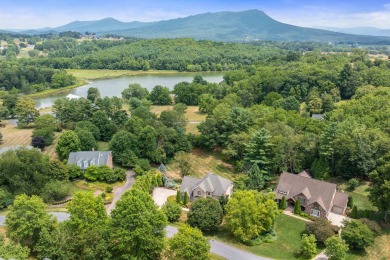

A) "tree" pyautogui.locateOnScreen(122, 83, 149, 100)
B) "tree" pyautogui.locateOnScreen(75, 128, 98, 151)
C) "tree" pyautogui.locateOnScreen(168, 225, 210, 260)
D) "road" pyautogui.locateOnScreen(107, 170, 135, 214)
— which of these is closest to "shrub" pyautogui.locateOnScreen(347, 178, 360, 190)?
"tree" pyautogui.locateOnScreen(168, 225, 210, 260)

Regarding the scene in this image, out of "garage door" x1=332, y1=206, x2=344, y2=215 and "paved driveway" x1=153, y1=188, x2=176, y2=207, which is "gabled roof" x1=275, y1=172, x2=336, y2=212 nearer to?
"garage door" x1=332, y1=206, x2=344, y2=215

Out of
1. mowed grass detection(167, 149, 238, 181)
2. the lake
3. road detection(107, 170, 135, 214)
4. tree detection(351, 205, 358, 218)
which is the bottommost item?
the lake

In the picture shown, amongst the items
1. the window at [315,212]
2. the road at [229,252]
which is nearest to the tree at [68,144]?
the road at [229,252]

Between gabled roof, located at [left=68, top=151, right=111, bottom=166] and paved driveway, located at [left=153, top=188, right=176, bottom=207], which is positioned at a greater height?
gabled roof, located at [left=68, top=151, right=111, bottom=166]

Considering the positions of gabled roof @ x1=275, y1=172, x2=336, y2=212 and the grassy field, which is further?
the grassy field

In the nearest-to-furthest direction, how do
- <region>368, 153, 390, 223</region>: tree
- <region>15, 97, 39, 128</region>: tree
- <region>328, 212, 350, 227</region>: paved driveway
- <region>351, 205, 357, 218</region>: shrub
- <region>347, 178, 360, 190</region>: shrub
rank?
<region>368, 153, 390, 223</region>: tree
<region>328, 212, 350, 227</region>: paved driveway
<region>351, 205, 357, 218</region>: shrub
<region>347, 178, 360, 190</region>: shrub
<region>15, 97, 39, 128</region>: tree

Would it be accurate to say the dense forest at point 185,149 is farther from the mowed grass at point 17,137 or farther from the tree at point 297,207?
the tree at point 297,207

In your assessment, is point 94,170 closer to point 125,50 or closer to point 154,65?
point 154,65
